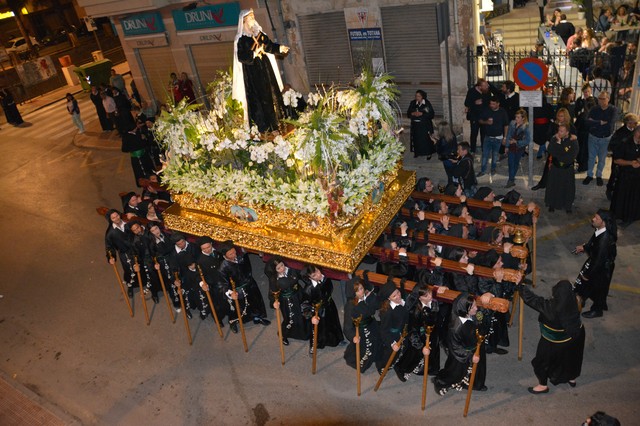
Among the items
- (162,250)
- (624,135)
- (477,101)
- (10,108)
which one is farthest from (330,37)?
(10,108)

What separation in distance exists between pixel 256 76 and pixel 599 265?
6.01 meters

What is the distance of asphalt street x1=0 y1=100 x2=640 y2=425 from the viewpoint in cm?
699

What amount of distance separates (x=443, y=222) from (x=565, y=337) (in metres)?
2.68

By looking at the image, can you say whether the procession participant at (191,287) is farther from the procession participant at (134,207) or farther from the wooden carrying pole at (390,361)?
the wooden carrying pole at (390,361)

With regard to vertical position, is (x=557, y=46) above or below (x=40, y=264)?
above

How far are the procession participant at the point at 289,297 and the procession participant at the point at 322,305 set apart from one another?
0.64 ft

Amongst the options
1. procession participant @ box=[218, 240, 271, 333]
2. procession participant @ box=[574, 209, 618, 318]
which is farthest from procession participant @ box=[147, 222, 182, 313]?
procession participant @ box=[574, 209, 618, 318]

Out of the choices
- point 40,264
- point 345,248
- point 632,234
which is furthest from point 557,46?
point 40,264

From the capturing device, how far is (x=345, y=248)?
26.7 ft

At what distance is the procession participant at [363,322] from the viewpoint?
292 inches

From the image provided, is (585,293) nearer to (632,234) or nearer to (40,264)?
(632,234)

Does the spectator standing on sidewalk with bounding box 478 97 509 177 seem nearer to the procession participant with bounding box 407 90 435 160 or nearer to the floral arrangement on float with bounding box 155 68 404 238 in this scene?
the procession participant with bounding box 407 90 435 160

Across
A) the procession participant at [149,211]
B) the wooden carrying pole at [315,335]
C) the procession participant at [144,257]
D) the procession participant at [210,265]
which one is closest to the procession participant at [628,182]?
the wooden carrying pole at [315,335]

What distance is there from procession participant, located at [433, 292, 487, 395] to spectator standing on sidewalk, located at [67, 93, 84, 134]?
57.6 ft
